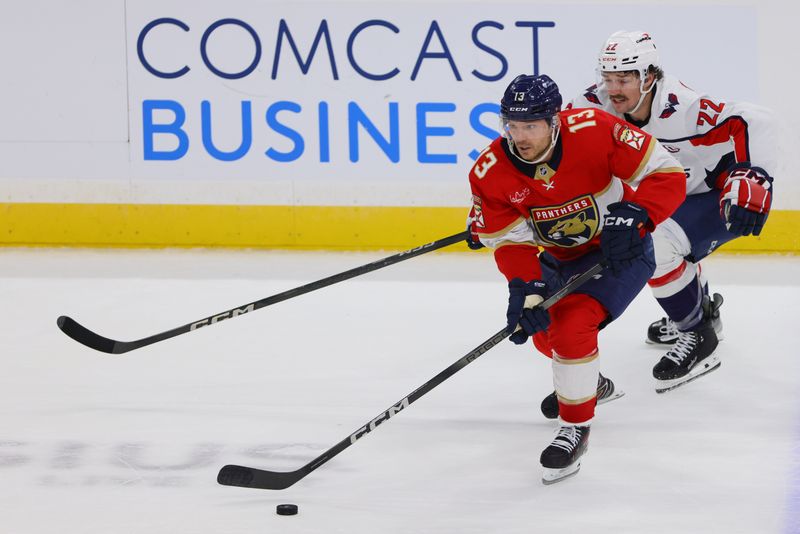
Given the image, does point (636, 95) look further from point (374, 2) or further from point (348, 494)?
point (374, 2)

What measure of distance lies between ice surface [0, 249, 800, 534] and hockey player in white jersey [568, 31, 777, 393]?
145 mm

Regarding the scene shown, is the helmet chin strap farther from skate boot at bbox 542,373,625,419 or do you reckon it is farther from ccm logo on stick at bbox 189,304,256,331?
ccm logo on stick at bbox 189,304,256,331

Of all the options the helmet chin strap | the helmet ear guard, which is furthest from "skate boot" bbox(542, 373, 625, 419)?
the helmet ear guard

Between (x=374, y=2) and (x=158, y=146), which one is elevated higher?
(x=374, y=2)

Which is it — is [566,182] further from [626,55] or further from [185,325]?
[185,325]

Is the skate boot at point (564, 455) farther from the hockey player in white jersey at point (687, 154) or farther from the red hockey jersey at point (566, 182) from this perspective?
the hockey player in white jersey at point (687, 154)

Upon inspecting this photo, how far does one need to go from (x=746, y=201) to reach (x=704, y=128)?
0.43 metres

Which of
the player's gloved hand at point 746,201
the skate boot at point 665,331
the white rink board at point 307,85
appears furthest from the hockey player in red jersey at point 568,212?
the white rink board at point 307,85

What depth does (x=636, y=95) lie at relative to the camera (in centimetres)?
342

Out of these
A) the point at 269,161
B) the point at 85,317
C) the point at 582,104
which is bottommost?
the point at 85,317

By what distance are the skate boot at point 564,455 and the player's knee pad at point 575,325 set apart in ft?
0.60

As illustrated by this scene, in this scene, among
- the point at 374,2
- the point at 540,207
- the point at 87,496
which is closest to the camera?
the point at 87,496

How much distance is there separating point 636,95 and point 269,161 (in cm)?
252

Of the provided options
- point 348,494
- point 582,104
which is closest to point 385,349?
point 582,104
